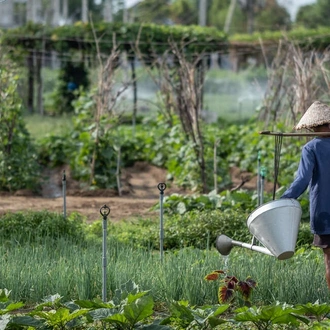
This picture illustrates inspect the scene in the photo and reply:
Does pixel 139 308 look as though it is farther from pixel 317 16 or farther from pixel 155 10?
pixel 155 10

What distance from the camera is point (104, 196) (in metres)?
11.3

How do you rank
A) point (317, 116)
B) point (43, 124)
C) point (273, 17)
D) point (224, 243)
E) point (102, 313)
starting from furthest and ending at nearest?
point (273, 17) < point (43, 124) < point (224, 243) < point (317, 116) < point (102, 313)

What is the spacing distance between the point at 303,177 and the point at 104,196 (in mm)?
6174

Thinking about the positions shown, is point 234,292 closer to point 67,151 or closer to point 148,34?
point 67,151

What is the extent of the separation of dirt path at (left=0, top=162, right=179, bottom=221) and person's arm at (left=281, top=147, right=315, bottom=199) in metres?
4.17

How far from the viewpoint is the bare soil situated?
9.93 m

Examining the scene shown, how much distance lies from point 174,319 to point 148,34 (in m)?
14.3

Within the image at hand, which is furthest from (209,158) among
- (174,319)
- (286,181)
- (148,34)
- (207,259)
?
(148,34)

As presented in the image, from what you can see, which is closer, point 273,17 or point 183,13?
point 273,17

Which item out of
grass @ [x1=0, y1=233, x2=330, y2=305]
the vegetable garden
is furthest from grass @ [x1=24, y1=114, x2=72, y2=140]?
grass @ [x1=0, y1=233, x2=330, y2=305]

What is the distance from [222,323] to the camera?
4.85 metres

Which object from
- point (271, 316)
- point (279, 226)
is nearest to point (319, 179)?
point (279, 226)

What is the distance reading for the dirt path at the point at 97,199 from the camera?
390 inches

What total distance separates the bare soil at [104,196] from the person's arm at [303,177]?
4.06 metres
